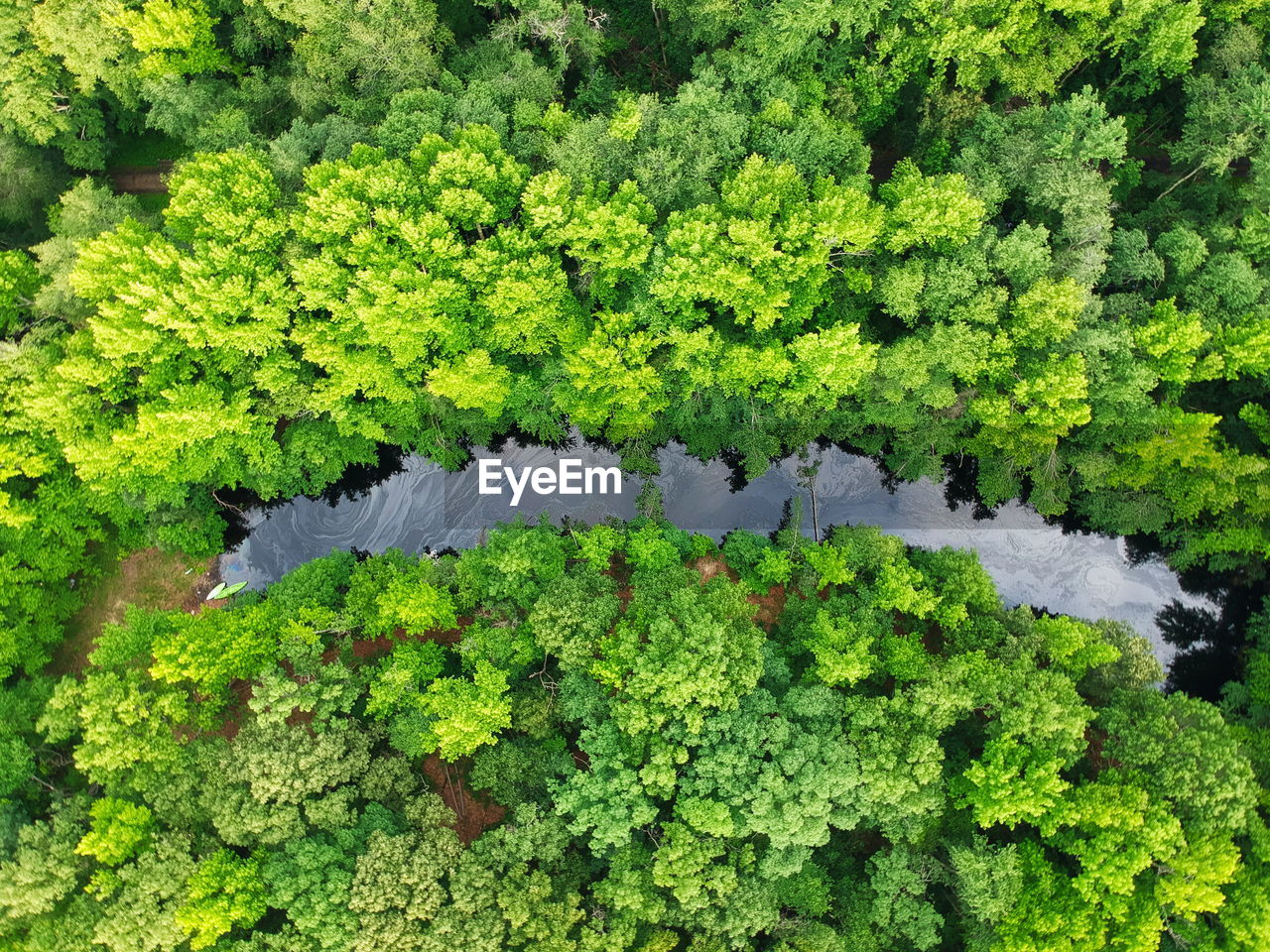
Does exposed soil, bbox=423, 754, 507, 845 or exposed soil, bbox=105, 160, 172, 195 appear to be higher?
exposed soil, bbox=105, 160, 172, 195

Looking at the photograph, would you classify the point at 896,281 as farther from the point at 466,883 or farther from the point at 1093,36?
the point at 466,883

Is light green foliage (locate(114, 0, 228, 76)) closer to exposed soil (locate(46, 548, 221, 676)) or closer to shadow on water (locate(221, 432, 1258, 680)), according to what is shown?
shadow on water (locate(221, 432, 1258, 680))

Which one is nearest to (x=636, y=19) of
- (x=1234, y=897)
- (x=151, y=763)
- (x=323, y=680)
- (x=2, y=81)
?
(x=2, y=81)

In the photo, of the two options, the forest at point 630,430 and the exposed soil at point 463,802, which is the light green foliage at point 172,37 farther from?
the exposed soil at point 463,802

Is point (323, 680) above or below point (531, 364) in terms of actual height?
below

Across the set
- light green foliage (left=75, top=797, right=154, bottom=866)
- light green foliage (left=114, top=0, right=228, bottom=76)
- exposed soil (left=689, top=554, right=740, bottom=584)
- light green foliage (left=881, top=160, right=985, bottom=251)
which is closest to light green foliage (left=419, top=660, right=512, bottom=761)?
exposed soil (left=689, top=554, right=740, bottom=584)
